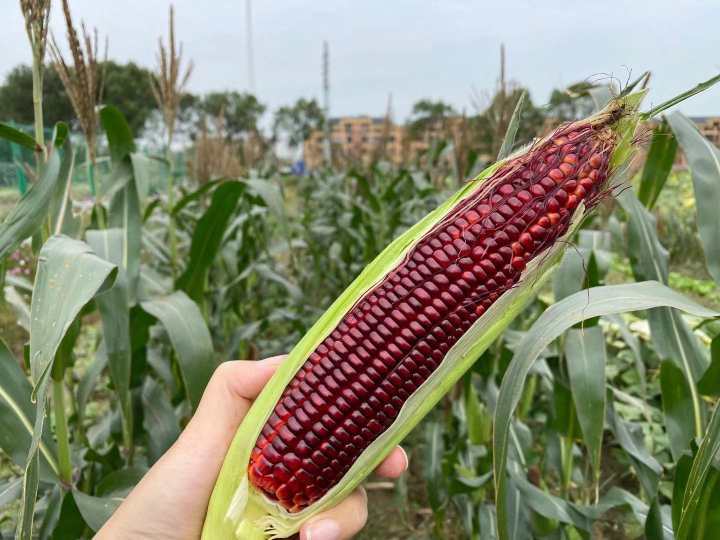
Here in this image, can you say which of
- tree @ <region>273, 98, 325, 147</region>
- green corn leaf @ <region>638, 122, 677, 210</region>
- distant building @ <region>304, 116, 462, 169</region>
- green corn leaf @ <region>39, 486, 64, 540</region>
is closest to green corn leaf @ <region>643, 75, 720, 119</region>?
green corn leaf @ <region>638, 122, 677, 210</region>

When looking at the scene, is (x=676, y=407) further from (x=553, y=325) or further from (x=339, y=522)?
(x=339, y=522)

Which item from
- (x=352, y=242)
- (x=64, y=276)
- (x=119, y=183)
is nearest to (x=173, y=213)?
(x=119, y=183)

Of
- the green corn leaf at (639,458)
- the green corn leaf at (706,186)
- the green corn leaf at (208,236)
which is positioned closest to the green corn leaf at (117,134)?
the green corn leaf at (208,236)

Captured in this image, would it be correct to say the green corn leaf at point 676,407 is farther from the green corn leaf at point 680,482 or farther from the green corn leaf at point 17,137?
the green corn leaf at point 17,137

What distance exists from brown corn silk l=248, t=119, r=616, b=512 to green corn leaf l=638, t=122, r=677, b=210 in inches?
38.5

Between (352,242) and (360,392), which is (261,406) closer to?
(360,392)

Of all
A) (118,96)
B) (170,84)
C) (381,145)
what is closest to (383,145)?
(381,145)

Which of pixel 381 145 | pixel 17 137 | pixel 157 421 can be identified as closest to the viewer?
pixel 17 137

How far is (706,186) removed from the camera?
1482mm

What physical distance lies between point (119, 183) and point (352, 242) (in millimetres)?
3872

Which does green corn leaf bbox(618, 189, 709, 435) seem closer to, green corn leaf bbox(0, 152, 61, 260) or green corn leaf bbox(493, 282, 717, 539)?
green corn leaf bbox(493, 282, 717, 539)

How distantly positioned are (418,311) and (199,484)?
29.2 inches

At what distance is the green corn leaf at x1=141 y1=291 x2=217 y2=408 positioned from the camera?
162cm

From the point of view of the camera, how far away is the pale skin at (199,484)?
1.26m
